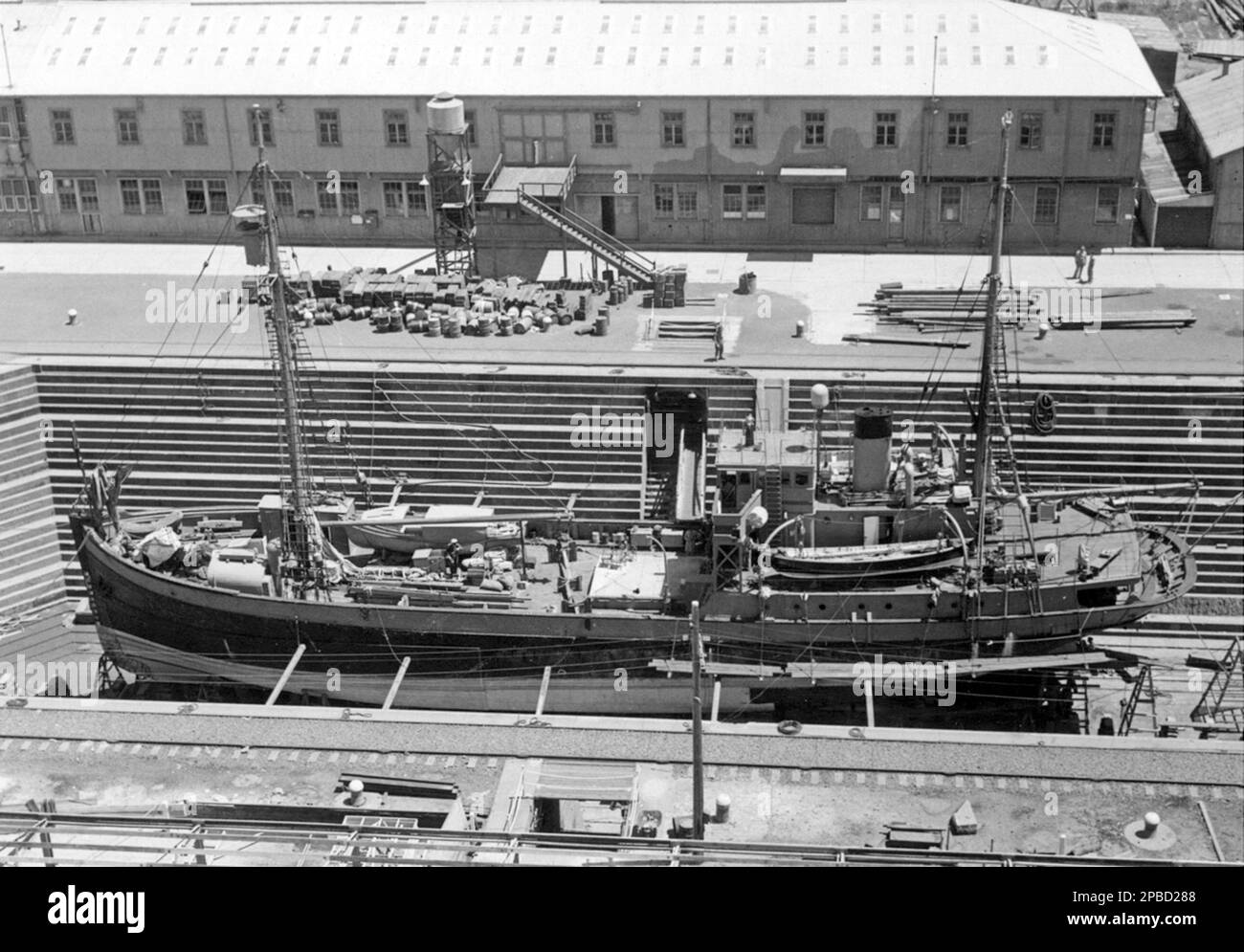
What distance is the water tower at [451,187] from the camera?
5562 centimetres

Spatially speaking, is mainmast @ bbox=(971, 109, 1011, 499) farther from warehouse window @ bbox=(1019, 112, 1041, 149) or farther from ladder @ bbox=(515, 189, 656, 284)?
ladder @ bbox=(515, 189, 656, 284)

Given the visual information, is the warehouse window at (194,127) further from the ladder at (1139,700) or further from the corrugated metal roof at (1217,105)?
the ladder at (1139,700)

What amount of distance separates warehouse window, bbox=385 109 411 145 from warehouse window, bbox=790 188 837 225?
45.0 ft

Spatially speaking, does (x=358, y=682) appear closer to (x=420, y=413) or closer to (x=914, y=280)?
(x=420, y=413)

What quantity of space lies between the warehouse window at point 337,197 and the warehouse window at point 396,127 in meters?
2.18

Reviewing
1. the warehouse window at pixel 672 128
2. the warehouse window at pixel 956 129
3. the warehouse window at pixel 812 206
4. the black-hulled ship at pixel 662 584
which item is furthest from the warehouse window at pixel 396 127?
the warehouse window at pixel 956 129

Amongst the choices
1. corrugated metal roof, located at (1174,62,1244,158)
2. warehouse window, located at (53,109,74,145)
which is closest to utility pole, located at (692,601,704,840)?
corrugated metal roof, located at (1174,62,1244,158)

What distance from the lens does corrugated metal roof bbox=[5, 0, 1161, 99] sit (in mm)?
57406

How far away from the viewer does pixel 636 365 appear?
48875 mm

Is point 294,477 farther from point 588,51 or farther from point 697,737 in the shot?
point 588,51

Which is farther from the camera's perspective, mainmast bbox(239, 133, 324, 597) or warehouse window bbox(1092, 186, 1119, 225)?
warehouse window bbox(1092, 186, 1119, 225)

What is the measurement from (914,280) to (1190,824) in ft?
92.1

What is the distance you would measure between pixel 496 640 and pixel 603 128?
23.9 metres
